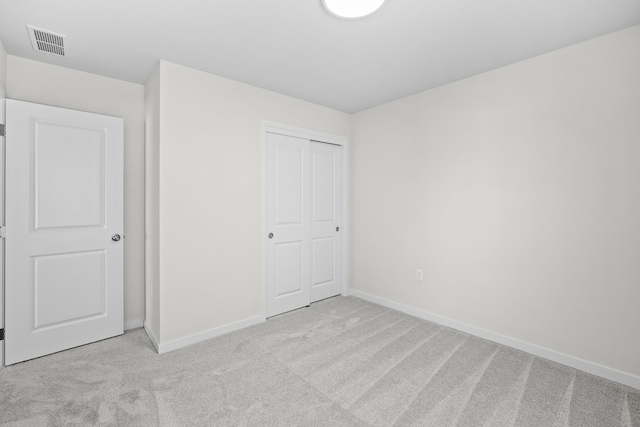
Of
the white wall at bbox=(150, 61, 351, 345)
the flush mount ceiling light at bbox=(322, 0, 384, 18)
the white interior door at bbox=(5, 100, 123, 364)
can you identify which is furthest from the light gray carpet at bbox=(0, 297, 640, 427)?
the flush mount ceiling light at bbox=(322, 0, 384, 18)

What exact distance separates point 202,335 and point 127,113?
7.49 ft

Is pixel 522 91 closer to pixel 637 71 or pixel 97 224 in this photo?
pixel 637 71

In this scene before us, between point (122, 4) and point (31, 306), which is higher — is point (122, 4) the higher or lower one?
the higher one

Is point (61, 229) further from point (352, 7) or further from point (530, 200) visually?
point (530, 200)

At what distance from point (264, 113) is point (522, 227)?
270 cm

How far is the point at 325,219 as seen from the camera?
398 cm

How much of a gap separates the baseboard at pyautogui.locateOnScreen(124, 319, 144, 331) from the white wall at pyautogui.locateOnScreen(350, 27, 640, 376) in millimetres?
2755

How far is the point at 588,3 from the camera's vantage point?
1834mm

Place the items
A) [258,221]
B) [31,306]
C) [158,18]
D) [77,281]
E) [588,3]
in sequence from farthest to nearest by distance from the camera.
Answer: [258,221] < [77,281] < [31,306] < [158,18] < [588,3]

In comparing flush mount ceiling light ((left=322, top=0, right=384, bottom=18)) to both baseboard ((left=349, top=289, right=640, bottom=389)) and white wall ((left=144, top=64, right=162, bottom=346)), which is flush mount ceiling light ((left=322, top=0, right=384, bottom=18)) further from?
baseboard ((left=349, top=289, right=640, bottom=389))

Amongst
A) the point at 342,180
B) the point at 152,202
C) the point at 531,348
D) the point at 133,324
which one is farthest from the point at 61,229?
the point at 531,348

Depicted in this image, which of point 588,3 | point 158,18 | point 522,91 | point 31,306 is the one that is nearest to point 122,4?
point 158,18

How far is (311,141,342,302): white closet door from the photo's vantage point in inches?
152

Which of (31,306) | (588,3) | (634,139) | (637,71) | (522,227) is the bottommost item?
(31,306)
